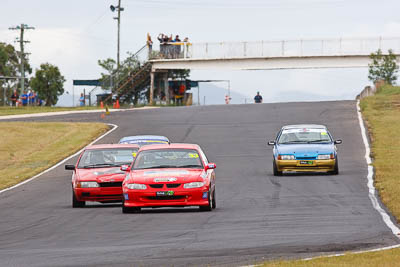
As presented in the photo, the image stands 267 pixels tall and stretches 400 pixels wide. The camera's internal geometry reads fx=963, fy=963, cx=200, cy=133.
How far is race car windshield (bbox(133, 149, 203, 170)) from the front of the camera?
60.4 ft

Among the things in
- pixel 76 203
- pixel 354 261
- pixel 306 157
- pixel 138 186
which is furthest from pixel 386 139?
pixel 354 261

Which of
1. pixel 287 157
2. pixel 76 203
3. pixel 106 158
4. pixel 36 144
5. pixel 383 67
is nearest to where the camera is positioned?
pixel 76 203

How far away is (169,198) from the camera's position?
17.7 meters

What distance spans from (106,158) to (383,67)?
5647cm

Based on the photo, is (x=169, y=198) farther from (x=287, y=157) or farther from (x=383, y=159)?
(x=383, y=159)

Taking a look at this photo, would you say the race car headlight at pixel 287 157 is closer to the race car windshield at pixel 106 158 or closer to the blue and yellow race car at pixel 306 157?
the blue and yellow race car at pixel 306 157

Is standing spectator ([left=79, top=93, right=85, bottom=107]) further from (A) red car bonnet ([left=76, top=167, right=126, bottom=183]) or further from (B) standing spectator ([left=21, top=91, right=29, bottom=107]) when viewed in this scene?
(A) red car bonnet ([left=76, top=167, right=126, bottom=183])

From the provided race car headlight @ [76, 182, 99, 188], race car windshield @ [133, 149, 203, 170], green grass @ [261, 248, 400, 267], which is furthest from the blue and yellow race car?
green grass @ [261, 248, 400, 267]

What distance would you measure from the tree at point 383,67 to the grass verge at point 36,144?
30.4 meters

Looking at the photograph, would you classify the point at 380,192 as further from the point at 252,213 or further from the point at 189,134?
the point at 189,134

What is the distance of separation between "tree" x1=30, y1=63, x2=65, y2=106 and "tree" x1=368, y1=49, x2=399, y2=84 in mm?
39768

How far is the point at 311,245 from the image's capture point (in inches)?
491

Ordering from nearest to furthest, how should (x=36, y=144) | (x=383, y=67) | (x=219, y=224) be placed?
(x=219, y=224), (x=36, y=144), (x=383, y=67)

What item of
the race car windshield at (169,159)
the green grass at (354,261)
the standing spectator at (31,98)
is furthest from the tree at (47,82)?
the green grass at (354,261)
